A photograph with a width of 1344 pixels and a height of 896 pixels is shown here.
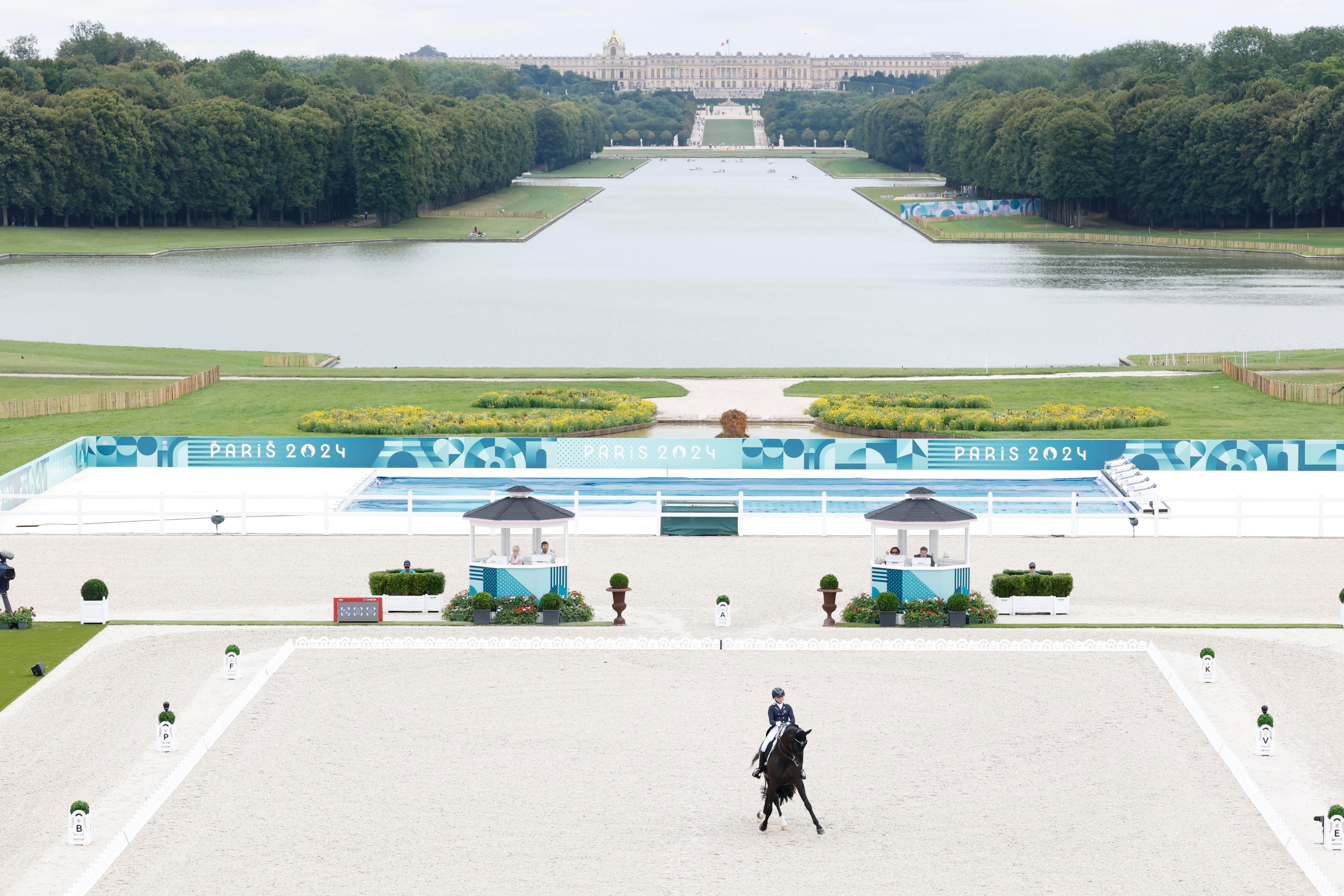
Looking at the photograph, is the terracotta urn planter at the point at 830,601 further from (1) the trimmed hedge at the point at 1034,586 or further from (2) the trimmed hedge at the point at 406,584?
(2) the trimmed hedge at the point at 406,584

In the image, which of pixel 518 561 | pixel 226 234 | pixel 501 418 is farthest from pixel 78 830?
pixel 226 234

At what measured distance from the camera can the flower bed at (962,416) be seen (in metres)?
52.2

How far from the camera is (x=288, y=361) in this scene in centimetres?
7025

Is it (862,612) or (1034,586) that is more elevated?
(1034,586)

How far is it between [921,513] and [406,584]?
9408 mm

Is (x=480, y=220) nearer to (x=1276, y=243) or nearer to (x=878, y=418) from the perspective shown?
(x=1276, y=243)

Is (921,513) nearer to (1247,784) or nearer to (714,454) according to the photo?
(1247,784)

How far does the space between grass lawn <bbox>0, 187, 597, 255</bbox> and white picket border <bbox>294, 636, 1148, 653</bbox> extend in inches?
4352

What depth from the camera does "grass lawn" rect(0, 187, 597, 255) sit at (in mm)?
133375

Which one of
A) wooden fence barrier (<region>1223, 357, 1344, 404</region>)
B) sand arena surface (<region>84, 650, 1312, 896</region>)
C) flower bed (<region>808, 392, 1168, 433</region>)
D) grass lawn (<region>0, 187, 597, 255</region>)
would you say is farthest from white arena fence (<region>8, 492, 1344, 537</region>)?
grass lawn (<region>0, 187, 597, 255</region>)

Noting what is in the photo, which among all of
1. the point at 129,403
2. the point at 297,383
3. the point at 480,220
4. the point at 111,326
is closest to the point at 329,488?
the point at 129,403

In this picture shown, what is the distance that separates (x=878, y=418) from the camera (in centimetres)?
5219

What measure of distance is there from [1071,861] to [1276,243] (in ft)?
417

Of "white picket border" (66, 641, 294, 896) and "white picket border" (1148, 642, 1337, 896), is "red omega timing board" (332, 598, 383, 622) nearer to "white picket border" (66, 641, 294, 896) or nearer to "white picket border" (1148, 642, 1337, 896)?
"white picket border" (66, 641, 294, 896)
